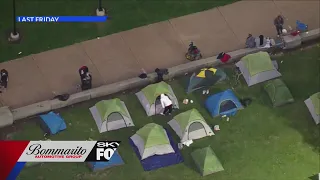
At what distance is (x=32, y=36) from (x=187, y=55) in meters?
7.76

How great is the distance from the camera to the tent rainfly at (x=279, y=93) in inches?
1436

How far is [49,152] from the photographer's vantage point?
33750 mm

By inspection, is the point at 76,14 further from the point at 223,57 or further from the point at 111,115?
the point at 223,57

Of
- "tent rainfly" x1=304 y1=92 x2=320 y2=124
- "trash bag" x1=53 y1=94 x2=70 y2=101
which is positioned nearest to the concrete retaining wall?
"trash bag" x1=53 y1=94 x2=70 y2=101

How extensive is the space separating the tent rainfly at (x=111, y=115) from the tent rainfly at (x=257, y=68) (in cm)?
638

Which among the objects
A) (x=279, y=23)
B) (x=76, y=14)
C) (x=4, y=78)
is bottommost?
(x=279, y=23)

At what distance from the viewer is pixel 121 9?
39500mm

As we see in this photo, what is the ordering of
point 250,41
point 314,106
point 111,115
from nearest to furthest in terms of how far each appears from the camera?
point 111,115 → point 314,106 → point 250,41

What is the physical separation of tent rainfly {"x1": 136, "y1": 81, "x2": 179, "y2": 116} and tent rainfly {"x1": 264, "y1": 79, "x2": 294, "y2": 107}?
4.68 m

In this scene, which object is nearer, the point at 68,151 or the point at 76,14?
the point at 68,151

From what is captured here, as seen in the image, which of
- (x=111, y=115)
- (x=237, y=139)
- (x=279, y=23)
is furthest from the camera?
(x=279, y=23)

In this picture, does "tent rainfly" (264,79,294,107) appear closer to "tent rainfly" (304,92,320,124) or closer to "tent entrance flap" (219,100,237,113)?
"tent rainfly" (304,92,320,124)

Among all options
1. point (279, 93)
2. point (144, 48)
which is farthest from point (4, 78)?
point (279, 93)

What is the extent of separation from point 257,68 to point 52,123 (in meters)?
10.3
